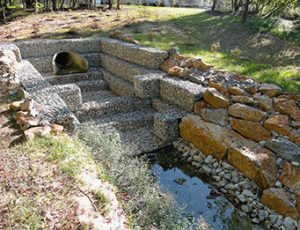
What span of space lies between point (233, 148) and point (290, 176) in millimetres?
947

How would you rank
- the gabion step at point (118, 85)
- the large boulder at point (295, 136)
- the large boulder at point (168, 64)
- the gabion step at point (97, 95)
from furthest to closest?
the gabion step at point (97, 95), the gabion step at point (118, 85), the large boulder at point (168, 64), the large boulder at point (295, 136)

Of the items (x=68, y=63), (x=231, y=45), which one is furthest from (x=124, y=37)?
(x=231, y=45)

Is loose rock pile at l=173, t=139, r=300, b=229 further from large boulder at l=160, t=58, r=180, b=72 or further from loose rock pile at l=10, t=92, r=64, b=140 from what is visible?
loose rock pile at l=10, t=92, r=64, b=140

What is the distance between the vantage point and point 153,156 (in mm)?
5555

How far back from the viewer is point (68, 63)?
9172mm

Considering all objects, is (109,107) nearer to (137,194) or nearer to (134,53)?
(134,53)

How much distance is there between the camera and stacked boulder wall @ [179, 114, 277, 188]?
14.1 ft

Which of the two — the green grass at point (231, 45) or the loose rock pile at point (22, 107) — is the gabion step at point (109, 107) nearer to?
the loose rock pile at point (22, 107)

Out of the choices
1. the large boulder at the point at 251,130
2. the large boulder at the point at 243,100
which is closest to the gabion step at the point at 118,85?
the large boulder at the point at 243,100

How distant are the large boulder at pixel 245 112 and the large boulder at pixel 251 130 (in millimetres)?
86

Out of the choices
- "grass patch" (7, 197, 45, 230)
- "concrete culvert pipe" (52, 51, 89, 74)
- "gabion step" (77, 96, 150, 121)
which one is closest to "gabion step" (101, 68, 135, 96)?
"gabion step" (77, 96, 150, 121)

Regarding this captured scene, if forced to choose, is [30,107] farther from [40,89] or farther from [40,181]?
[40,181]

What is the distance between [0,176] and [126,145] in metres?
2.73

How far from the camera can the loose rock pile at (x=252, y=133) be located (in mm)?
4129
